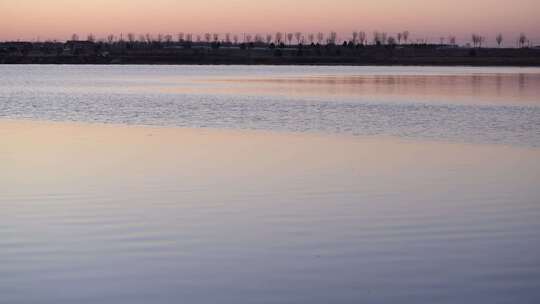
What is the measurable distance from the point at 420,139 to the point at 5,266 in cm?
1356

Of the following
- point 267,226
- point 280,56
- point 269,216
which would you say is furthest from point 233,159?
point 280,56

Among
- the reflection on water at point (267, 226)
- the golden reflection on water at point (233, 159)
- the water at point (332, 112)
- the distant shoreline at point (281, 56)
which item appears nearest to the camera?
the reflection on water at point (267, 226)

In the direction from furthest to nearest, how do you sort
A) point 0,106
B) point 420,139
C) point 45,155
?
1. point 0,106
2. point 420,139
3. point 45,155

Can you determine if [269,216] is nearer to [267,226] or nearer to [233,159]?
[267,226]

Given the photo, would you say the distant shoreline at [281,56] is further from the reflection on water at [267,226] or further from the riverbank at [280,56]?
the reflection on water at [267,226]

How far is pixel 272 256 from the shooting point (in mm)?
7980

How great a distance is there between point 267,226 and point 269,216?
23.5 inches

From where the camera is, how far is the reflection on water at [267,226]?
272 inches

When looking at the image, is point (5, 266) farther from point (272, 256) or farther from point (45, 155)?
point (45, 155)

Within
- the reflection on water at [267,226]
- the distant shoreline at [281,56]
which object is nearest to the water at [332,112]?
the reflection on water at [267,226]

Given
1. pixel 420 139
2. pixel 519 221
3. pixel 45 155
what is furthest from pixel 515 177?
pixel 45 155

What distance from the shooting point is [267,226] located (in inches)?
370

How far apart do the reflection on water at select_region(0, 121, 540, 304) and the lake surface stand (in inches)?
1.0

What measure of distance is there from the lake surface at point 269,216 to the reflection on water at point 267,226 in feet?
0.08
